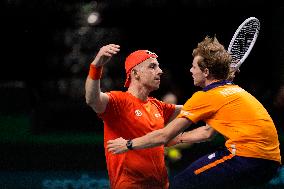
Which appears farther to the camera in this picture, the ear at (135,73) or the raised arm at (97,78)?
the ear at (135,73)

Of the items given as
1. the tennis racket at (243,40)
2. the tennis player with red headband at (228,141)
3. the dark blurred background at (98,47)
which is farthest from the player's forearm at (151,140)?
the dark blurred background at (98,47)

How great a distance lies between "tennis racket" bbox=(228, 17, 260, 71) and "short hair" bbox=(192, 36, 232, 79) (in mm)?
720

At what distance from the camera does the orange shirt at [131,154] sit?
183 inches

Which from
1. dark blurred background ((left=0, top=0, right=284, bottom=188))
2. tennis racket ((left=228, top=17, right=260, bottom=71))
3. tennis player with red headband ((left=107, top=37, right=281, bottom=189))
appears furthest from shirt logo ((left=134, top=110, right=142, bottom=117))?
dark blurred background ((left=0, top=0, right=284, bottom=188))

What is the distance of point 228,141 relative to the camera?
419cm

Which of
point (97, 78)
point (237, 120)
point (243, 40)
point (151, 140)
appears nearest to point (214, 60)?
point (237, 120)

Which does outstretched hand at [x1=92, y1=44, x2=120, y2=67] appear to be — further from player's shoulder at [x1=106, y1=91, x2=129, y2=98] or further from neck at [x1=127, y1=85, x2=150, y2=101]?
neck at [x1=127, y1=85, x2=150, y2=101]

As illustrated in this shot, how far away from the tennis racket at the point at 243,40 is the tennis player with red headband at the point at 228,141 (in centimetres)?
93

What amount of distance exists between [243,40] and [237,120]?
140 cm

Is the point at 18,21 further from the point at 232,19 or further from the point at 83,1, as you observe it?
the point at 232,19

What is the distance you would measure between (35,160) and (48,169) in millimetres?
208

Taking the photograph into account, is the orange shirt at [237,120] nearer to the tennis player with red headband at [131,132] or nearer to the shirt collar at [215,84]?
the shirt collar at [215,84]

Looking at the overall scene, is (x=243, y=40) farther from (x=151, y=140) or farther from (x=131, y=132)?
(x=151, y=140)

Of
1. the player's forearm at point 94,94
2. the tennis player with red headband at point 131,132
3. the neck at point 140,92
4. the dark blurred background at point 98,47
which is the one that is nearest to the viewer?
the player's forearm at point 94,94
